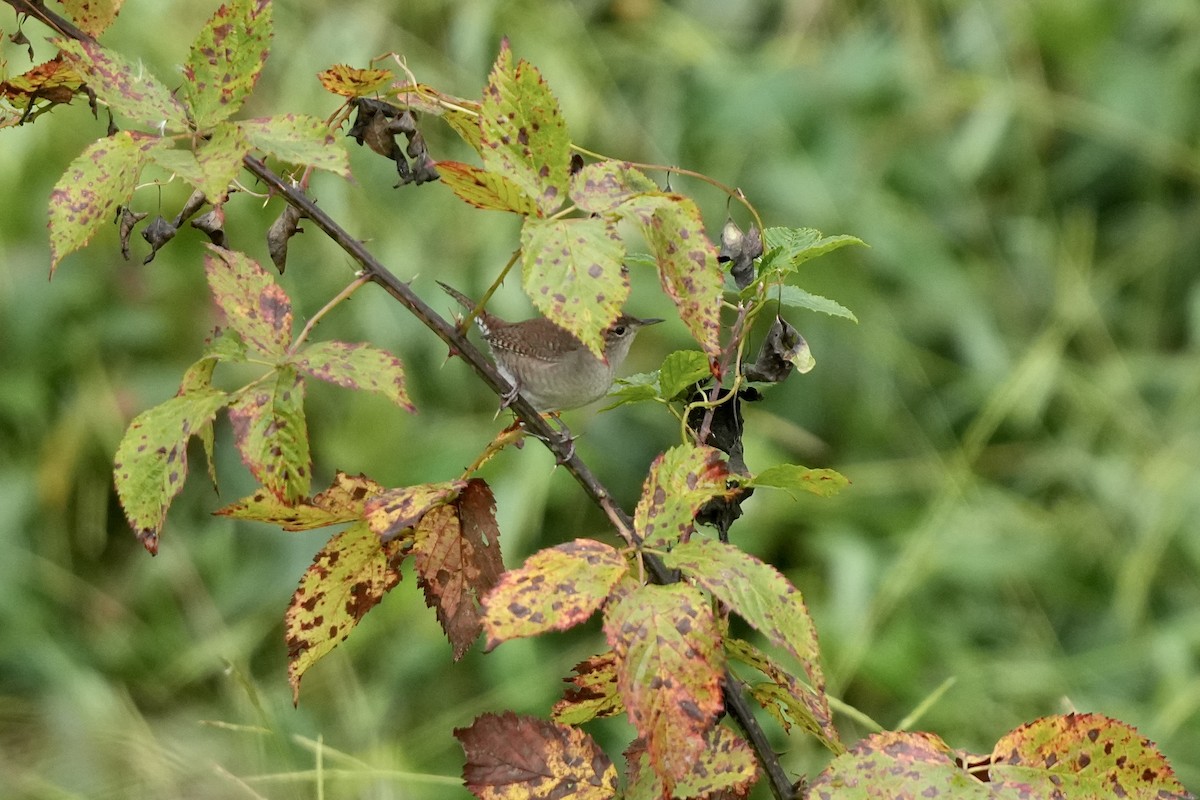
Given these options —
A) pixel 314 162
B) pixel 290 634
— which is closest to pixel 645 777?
pixel 290 634

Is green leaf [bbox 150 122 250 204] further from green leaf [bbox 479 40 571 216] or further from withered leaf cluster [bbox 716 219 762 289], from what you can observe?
withered leaf cluster [bbox 716 219 762 289]

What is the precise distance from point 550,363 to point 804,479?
2.49 ft

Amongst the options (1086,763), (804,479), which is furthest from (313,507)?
(1086,763)

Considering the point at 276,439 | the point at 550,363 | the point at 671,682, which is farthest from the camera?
the point at 550,363

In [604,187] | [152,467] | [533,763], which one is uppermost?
[604,187]

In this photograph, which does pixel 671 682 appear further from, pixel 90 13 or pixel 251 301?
pixel 90 13

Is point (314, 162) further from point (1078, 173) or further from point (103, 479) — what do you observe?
point (1078, 173)

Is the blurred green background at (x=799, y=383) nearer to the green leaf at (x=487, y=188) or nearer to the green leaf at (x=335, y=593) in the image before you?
the green leaf at (x=335, y=593)

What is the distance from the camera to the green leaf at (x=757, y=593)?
65 centimetres

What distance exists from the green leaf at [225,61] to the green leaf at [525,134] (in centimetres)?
14

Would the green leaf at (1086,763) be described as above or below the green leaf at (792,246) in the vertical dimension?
below

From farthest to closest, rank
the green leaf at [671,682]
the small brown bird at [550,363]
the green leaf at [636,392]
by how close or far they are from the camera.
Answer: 1. the small brown bird at [550,363]
2. the green leaf at [636,392]
3. the green leaf at [671,682]

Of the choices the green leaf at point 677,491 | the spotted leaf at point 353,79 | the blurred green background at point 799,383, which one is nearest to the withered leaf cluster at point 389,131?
the spotted leaf at point 353,79

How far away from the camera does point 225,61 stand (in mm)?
706
